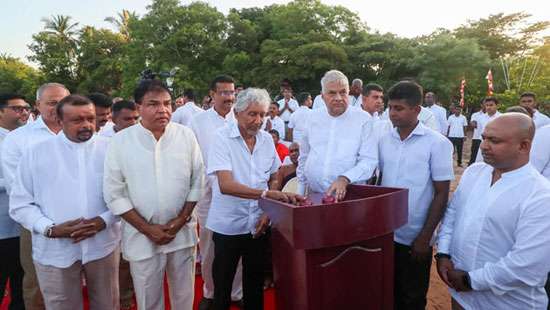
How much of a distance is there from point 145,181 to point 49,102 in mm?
1418

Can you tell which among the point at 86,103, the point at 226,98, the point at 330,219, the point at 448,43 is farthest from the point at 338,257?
the point at 448,43

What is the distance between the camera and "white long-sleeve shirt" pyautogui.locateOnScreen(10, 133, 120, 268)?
7.77 feet

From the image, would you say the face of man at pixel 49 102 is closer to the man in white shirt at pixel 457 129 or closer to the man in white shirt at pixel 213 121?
the man in white shirt at pixel 213 121

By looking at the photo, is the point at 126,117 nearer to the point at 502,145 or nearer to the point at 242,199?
the point at 242,199

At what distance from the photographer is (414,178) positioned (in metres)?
2.60

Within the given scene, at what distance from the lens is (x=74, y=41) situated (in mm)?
38625

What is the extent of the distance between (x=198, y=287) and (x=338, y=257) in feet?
9.03

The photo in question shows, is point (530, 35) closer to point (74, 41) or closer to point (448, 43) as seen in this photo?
point (448, 43)

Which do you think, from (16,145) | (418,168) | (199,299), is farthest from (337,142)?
(16,145)

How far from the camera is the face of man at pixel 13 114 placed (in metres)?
3.36

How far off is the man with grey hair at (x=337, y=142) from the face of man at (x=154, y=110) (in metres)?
1.13

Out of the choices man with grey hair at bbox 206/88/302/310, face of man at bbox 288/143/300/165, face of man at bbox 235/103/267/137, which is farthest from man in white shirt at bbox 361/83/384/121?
face of man at bbox 235/103/267/137

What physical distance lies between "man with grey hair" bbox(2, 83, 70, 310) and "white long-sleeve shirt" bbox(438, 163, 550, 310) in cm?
307

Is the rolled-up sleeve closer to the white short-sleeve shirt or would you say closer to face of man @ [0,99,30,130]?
the white short-sleeve shirt
